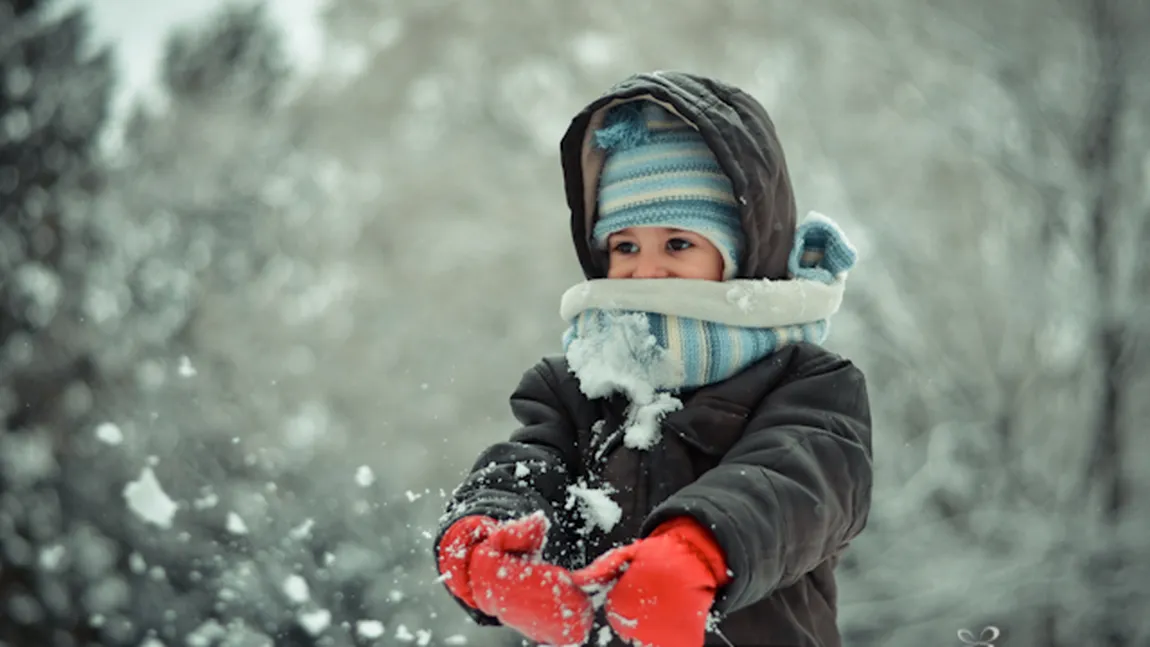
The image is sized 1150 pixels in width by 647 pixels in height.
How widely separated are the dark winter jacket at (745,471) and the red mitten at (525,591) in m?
0.07

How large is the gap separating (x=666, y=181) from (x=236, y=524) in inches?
149

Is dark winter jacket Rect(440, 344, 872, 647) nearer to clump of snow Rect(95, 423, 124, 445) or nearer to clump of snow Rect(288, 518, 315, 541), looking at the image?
clump of snow Rect(288, 518, 315, 541)

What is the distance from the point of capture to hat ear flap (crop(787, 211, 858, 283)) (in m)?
1.37

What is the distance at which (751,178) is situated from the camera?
49.8 inches

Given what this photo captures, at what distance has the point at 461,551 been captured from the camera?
1.14m

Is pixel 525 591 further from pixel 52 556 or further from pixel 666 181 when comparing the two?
pixel 52 556

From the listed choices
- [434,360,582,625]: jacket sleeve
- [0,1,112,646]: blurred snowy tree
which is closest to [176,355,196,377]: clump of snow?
[0,1,112,646]: blurred snowy tree

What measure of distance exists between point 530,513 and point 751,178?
51cm

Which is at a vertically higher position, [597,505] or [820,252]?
[820,252]

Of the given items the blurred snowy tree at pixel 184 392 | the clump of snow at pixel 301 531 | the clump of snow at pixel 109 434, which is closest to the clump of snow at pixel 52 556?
the blurred snowy tree at pixel 184 392

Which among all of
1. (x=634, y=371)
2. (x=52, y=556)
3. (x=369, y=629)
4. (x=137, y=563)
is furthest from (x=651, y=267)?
(x=52, y=556)

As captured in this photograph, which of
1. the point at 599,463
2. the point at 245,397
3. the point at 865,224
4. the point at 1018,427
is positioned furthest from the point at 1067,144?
the point at 245,397

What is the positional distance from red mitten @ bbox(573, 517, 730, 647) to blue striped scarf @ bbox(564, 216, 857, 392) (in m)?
0.28

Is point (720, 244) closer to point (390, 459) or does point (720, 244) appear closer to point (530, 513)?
point (530, 513)
